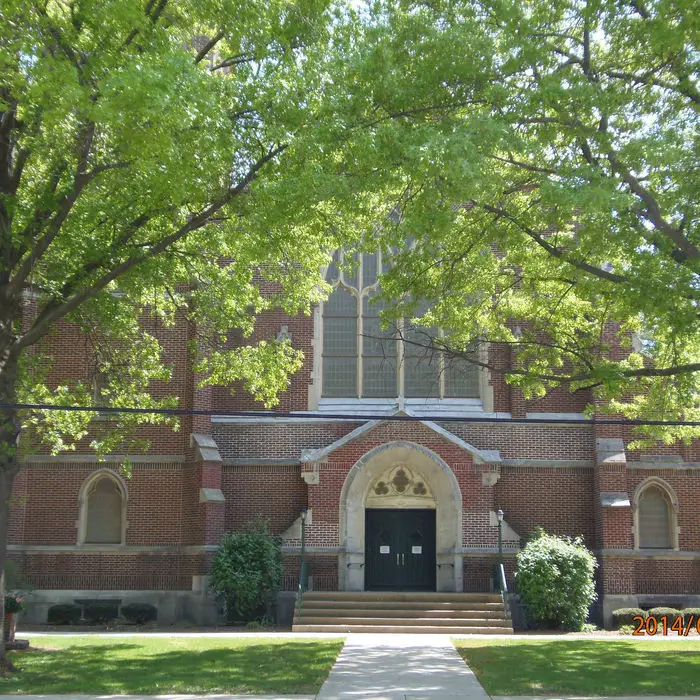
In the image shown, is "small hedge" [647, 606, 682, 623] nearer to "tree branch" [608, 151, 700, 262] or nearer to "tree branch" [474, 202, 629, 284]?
"tree branch" [474, 202, 629, 284]

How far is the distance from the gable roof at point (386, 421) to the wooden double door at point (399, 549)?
1955 mm

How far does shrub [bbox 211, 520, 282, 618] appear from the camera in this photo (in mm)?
20984

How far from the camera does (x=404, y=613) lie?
20.6m

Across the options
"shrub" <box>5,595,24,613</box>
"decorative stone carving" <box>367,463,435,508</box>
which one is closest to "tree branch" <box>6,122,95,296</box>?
"shrub" <box>5,595,24,613</box>

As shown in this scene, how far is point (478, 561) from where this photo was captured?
22.3 m

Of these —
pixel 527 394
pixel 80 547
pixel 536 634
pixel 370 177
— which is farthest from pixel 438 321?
pixel 80 547

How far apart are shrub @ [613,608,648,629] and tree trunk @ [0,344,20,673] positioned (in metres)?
13.6

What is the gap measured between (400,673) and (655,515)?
38.7 ft

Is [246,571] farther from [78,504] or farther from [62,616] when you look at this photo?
[78,504]

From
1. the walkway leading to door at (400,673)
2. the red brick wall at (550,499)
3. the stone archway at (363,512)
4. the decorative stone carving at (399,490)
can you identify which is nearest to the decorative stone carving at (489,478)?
the stone archway at (363,512)

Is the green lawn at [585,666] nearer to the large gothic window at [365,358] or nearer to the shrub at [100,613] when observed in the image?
the large gothic window at [365,358]

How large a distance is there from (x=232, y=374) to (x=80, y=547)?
25.8ft

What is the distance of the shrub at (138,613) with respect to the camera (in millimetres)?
21828

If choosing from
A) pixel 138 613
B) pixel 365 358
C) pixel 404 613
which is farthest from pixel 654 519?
pixel 138 613
